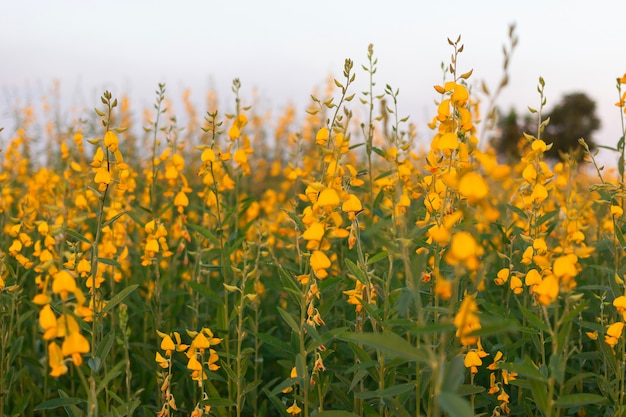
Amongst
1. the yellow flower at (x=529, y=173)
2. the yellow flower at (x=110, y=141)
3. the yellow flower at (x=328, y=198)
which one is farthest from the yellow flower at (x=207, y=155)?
the yellow flower at (x=529, y=173)

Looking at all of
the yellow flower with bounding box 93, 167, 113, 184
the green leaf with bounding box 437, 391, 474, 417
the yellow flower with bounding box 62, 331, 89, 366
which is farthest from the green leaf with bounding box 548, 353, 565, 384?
A: the yellow flower with bounding box 93, 167, 113, 184

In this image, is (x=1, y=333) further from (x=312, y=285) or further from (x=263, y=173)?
(x=263, y=173)

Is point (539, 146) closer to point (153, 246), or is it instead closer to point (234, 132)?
point (234, 132)

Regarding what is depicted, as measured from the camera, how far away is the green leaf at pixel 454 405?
3.77 feet

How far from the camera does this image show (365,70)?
307 cm

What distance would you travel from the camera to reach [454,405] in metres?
1.17

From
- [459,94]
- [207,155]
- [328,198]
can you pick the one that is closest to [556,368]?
[328,198]

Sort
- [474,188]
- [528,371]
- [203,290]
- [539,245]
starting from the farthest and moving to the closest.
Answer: [203,290] < [539,245] < [528,371] < [474,188]

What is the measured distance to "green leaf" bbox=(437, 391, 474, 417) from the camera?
1.15 meters

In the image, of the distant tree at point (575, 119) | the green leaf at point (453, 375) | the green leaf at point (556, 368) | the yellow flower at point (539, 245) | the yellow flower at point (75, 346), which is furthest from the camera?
the distant tree at point (575, 119)

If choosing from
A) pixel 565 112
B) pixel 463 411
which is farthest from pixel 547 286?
pixel 565 112

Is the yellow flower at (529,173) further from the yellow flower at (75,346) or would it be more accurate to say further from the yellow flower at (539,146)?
the yellow flower at (75,346)

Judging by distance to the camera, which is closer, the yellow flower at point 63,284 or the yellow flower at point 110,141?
the yellow flower at point 63,284

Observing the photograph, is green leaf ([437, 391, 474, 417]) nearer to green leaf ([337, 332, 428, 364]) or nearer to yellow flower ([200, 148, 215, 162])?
green leaf ([337, 332, 428, 364])
